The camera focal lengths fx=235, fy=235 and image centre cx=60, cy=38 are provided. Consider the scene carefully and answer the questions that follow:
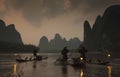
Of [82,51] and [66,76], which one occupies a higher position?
[82,51]

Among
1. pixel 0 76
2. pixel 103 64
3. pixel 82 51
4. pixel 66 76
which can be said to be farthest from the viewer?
pixel 103 64

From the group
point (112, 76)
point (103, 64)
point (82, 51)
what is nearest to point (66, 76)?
point (112, 76)

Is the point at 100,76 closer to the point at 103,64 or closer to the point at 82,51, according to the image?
the point at 82,51

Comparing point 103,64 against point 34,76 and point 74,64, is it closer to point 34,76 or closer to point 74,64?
point 74,64

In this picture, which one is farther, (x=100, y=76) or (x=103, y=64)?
(x=103, y=64)

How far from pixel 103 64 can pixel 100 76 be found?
94.5 feet

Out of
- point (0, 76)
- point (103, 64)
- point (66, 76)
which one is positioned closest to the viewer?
point (0, 76)

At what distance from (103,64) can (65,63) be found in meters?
10.6

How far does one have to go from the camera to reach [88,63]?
64188 millimetres

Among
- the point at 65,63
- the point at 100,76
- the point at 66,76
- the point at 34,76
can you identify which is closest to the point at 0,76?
the point at 34,76

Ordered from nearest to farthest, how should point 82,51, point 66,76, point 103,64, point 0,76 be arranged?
point 0,76, point 66,76, point 82,51, point 103,64

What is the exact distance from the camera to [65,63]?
66.1 metres

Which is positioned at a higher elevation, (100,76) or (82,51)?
(82,51)

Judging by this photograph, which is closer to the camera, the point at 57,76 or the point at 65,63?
the point at 57,76
